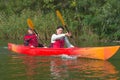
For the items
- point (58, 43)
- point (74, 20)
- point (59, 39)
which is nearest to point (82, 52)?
point (59, 39)

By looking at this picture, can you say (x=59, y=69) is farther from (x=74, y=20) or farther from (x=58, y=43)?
(x=74, y=20)

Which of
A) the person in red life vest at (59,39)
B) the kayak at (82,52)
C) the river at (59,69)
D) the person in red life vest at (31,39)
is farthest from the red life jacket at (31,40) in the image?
the river at (59,69)

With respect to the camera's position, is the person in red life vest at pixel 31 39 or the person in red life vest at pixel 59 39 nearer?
the person in red life vest at pixel 59 39

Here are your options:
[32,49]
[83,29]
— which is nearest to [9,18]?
[83,29]

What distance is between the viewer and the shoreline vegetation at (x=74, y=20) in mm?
25078

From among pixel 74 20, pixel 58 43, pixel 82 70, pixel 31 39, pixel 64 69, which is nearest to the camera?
pixel 82 70

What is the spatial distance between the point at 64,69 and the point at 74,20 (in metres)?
16.4

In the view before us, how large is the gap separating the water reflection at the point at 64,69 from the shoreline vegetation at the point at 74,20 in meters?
9.55

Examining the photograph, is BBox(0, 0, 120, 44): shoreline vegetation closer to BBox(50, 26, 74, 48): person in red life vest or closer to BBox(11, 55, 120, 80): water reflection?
BBox(50, 26, 74, 48): person in red life vest

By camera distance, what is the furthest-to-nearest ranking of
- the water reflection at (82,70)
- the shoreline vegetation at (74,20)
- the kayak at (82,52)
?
1. the shoreline vegetation at (74,20)
2. the kayak at (82,52)
3. the water reflection at (82,70)

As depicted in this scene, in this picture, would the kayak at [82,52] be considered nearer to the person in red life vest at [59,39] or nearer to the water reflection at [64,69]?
the water reflection at [64,69]

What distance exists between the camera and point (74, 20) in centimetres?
2841

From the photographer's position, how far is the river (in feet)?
35.3

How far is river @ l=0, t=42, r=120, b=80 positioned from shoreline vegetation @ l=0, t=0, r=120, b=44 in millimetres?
9450
